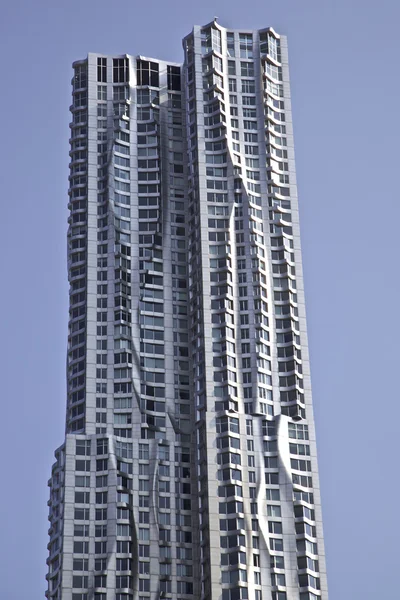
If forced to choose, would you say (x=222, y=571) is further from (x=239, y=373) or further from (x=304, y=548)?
(x=239, y=373)

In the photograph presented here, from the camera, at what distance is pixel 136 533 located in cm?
18950

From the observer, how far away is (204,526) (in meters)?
190

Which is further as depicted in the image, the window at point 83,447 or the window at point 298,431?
the window at point 298,431

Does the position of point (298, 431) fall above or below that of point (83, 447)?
above

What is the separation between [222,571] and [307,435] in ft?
79.2

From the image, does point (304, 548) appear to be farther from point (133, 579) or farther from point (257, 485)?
point (133, 579)

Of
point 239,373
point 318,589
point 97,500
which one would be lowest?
point 318,589

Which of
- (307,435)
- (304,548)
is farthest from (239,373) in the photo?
(304,548)

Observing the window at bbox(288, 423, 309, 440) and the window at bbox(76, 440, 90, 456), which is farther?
the window at bbox(288, 423, 309, 440)

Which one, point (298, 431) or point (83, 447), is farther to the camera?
point (298, 431)

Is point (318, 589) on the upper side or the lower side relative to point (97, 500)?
lower

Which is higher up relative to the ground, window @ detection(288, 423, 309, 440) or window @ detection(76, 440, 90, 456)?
window @ detection(288, 423, 309, 440)

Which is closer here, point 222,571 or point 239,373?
point 222,571

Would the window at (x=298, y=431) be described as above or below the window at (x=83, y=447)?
above
